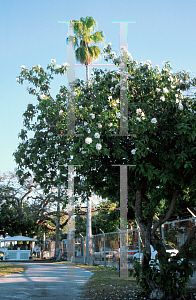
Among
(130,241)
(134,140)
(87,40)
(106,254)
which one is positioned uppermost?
(87,40)

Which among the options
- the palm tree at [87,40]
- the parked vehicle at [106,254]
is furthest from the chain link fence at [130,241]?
the palm tree at [87,40]


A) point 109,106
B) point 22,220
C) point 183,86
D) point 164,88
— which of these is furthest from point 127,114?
point 22,220

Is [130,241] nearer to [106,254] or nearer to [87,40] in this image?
[106,254]

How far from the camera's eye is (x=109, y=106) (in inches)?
273

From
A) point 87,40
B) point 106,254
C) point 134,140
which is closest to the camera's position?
point 134,140

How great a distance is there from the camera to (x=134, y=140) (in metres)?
6.34

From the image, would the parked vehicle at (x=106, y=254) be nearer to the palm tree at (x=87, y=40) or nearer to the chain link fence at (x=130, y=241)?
the chain link fence at (x=130, y=241)

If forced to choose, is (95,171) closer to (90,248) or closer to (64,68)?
(64,68)

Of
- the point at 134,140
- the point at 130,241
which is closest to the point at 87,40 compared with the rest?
the point at 130,241

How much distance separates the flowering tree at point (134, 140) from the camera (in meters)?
6.27

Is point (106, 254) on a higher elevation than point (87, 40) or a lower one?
lower

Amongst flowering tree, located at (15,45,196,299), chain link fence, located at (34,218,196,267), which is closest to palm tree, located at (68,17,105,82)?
chain link fence, located at (34,218,196,267)

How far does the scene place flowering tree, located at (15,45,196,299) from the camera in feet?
20.6

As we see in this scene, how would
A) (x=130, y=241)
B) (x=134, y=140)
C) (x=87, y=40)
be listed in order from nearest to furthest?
(x=134, y=140)
(x=130, y=241)
(x=87, y=40)
